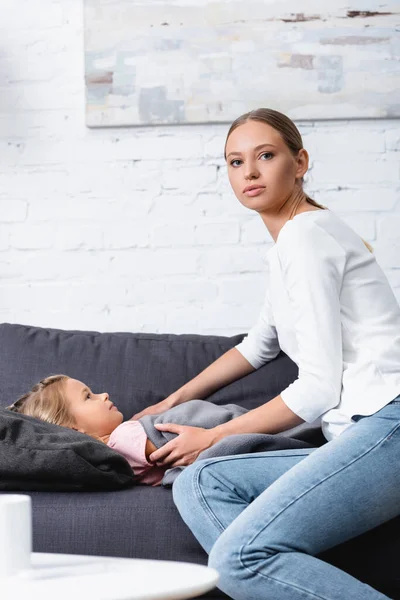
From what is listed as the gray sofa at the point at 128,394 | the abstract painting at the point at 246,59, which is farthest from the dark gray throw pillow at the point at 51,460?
the abstract painting at the point at 246,59

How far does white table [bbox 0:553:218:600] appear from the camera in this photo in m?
0.80

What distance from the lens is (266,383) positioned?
2.16 metres

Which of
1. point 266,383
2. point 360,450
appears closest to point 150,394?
point 266,383

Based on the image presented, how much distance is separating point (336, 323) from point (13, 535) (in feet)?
2.94

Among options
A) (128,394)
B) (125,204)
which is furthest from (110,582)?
(125,204)

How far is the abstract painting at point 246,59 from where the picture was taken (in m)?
2.67

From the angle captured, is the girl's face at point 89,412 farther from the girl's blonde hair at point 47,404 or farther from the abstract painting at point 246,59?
the abstract painting at point 246,59

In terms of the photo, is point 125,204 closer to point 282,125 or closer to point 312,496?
point 282,125

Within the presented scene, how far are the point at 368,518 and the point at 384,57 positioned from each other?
179 cm

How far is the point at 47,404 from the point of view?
1.90 m

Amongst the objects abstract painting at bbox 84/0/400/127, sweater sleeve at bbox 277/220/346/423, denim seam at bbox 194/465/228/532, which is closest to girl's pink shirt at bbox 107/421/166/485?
denim seam at bbox 194/465/228/532

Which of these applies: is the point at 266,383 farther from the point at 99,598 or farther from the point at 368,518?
the point at 99,598

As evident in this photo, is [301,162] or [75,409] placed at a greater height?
[301,162]

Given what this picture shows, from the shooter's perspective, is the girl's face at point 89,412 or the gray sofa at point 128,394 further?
the girl's face at point 89,412
